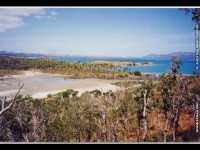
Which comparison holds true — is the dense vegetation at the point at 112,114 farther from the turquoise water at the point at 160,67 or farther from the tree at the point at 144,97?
the turquoise water at the point at 160,67

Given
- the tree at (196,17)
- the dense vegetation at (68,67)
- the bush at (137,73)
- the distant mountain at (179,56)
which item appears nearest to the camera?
the tree at (196,17)

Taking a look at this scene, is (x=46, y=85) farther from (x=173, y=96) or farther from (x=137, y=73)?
(x=173, y=96)

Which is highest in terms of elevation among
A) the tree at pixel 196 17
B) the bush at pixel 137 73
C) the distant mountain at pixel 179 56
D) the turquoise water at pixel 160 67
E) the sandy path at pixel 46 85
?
the tree at pixel 196 17

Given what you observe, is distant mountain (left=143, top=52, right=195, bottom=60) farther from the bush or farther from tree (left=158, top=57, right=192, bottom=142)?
the bush

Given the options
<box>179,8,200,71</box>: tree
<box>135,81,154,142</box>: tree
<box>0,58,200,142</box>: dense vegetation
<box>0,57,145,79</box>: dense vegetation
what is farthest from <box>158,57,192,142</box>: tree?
<box>0,57,145,79</box>: dense vegetation

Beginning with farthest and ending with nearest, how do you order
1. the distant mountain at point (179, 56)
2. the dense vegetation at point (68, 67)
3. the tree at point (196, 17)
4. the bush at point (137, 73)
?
the dense vegetation at point (68, 67)
the bush at point (137, 73)
the distant mountain at point (179, 56)
the tree at point (196, 17)

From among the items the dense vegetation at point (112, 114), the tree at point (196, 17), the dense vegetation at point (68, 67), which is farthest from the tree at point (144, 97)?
the tree at point (196, 17)

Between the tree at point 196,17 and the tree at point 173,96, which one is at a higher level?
the tree at point 196,17

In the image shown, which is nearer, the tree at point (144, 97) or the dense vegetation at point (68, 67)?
the tree at point (144, 97)
